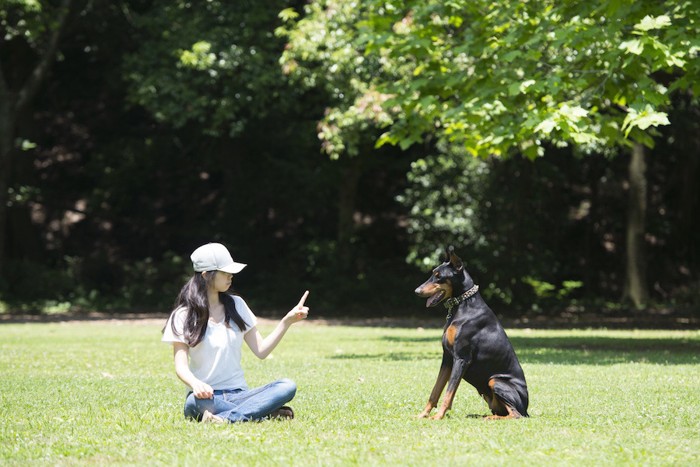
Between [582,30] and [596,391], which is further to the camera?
[582,30]

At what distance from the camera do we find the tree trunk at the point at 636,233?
27719 mm

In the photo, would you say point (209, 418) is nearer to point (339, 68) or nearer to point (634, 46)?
point (634, 46)

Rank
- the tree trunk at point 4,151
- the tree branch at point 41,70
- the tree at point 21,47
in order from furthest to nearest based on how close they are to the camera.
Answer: the tree trunk at point 4,151 < the tree branch at point 41,70 < the tree at point 21,47

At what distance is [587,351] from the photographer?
1672cm

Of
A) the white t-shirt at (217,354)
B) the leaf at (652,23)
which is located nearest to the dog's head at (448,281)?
the white t-shirt at (217,354)

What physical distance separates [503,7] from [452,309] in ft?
27.6

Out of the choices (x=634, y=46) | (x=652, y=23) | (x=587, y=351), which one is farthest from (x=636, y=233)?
(x=634, y=46)

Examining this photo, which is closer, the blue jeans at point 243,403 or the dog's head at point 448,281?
the blue jeans at point 243,403

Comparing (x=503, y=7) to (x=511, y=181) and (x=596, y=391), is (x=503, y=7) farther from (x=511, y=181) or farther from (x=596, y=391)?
(x=511, y=181)

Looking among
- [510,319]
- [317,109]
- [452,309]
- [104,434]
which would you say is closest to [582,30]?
[452,309]

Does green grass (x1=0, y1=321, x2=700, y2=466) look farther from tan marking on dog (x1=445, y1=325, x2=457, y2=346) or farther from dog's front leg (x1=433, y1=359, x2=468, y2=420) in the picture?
tan marking on dog (x1=445, y1=325, x2=457, y2=346)

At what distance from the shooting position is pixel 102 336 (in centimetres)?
2075

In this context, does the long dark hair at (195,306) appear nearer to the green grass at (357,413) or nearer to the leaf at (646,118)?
the green grass at (357,413)

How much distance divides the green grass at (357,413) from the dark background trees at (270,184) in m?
9.44
